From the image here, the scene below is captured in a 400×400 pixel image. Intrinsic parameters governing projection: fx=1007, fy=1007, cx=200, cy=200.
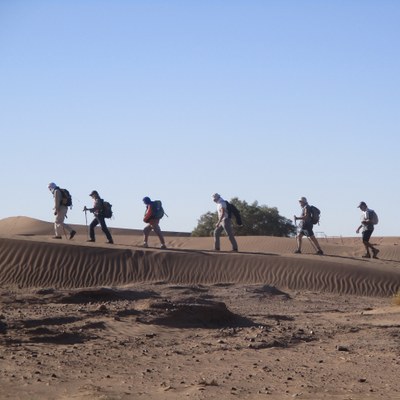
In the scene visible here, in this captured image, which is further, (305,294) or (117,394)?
(305,294)

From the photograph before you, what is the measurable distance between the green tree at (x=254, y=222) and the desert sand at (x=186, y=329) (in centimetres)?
2718

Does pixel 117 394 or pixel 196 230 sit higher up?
pixel 196 230

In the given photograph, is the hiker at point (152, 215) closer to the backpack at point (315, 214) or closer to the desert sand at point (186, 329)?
the desert sand at point (186, 329)

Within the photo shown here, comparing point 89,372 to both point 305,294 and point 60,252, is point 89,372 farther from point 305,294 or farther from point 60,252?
point 60,252

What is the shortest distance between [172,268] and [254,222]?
29.2 metres

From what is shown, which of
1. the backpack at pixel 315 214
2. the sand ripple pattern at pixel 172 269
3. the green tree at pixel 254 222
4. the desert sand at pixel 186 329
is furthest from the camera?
the green tree at pixel 254 222

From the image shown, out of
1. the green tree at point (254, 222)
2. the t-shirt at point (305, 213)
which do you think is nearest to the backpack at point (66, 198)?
the t-shirt at point (305, 213)

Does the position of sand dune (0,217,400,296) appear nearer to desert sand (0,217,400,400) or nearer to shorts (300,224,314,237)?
desert sand (0,217,400,400)

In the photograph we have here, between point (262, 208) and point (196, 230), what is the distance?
12.8ft

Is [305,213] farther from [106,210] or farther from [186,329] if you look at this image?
[186,329]

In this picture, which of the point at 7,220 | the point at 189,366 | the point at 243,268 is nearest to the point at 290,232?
the point at 7,220

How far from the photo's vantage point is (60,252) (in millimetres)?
26766

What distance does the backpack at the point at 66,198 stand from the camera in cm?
2733

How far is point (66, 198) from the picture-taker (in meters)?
27.4
